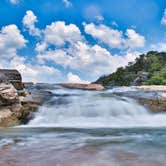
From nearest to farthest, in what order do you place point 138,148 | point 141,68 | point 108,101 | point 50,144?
1. point 138,148
2. point 50,144
3. point 108,101
4. point 141,68

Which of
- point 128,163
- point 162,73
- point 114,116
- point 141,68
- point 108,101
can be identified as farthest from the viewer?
point 141,68

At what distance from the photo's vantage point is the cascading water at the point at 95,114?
50.8 feet

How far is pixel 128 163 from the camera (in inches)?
237

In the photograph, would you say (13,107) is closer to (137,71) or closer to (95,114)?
(95,114)

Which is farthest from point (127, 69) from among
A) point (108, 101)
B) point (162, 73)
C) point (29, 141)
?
point (29, 141)

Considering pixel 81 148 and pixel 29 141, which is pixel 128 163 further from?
pixel 29 141

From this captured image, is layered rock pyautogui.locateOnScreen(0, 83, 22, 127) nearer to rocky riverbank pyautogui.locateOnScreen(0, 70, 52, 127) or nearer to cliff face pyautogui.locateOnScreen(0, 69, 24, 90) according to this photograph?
rocky riverbank pyautogui.locateOnScreen(0, 70, 52, 127)

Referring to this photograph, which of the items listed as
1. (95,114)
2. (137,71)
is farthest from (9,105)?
(137,71)

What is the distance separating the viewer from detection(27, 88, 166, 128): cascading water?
15.5 meters

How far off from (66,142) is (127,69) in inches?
2298

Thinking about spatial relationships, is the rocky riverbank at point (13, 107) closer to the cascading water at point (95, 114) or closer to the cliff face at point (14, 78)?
the cascading water at point (95, 114)

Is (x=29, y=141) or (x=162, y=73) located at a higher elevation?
(x=162, y=73)

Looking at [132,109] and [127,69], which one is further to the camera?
[127,69]

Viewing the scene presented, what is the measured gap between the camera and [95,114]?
16750 mm
